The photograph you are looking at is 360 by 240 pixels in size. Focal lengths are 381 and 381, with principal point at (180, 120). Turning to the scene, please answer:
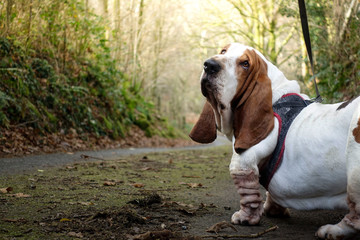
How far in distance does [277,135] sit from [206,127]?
68 cm

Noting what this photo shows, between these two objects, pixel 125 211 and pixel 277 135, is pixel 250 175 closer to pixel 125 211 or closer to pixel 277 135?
pixel 277 135

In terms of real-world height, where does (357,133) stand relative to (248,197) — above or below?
above

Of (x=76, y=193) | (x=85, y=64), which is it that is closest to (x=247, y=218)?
(x=76, y=193)

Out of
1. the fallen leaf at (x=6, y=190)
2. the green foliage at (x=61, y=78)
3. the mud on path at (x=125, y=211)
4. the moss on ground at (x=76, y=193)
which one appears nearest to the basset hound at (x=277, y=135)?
the mud on path at (x=125, y=211)

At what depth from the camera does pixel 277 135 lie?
2.74 m

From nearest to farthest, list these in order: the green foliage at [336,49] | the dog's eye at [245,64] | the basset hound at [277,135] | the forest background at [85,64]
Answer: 1. the basset hound at [277,135]
2. the dog's eye at [245,64]
3. the green foliage at [336,49]
4. the forest background at [85,64]

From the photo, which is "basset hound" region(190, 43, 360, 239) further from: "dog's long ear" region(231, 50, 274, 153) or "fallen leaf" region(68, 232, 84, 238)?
"fallen leaf" region(68, 232, 84, 238)

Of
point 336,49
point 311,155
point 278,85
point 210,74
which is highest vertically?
point 336,49

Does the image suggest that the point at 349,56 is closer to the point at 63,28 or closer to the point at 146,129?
the point at 63,28

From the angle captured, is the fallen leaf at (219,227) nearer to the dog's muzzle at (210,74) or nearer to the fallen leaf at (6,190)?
the dog's muzzle at (210,74)

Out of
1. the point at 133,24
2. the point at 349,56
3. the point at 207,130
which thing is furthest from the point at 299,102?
the point at 133,24

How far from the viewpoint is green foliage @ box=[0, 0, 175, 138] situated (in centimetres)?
799

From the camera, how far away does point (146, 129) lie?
15516mm

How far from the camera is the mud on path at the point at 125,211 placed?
2.48 metres
